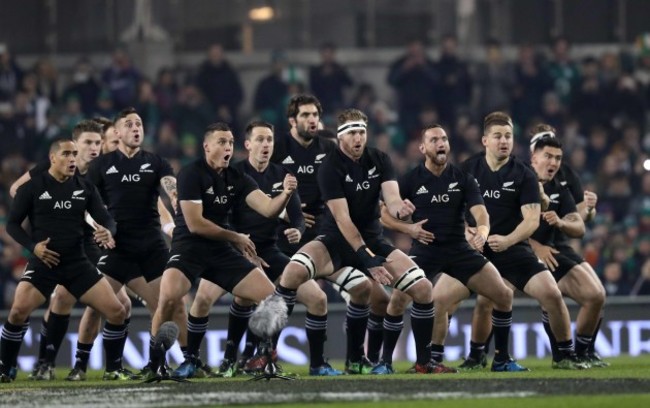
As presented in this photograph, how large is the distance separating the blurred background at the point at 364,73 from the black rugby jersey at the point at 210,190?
8.16 m

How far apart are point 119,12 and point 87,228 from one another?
40.8 feet

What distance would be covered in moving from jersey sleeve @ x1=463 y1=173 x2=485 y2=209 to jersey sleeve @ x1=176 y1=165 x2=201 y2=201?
257 cm

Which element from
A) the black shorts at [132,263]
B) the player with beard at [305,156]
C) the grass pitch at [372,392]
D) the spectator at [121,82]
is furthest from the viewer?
the spectator at [121,82]

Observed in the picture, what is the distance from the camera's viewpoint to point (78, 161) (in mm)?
17391

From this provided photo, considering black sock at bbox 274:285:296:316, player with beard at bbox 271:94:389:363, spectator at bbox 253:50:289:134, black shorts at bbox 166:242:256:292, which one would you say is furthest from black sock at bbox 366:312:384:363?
spectator at bbox 253:50:289:134

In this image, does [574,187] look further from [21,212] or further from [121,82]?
[121,82]

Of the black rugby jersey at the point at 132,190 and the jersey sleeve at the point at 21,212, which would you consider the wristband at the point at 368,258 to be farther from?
the jersey sleeve at the point at 21,212

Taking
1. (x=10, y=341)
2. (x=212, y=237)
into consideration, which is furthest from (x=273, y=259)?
(x=10, y=341)

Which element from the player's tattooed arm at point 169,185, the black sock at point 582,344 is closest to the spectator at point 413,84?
the black sock at point 582,344

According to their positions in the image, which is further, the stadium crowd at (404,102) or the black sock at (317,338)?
the stadium crowd at (404,102)

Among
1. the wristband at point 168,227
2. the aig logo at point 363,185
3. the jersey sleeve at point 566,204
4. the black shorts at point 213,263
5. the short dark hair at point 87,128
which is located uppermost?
the short dark hair at point 87,128

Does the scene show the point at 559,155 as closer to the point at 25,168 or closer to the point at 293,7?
the point at 25,168

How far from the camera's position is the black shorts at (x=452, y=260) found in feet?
52.7

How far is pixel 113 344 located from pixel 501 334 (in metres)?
3.79
